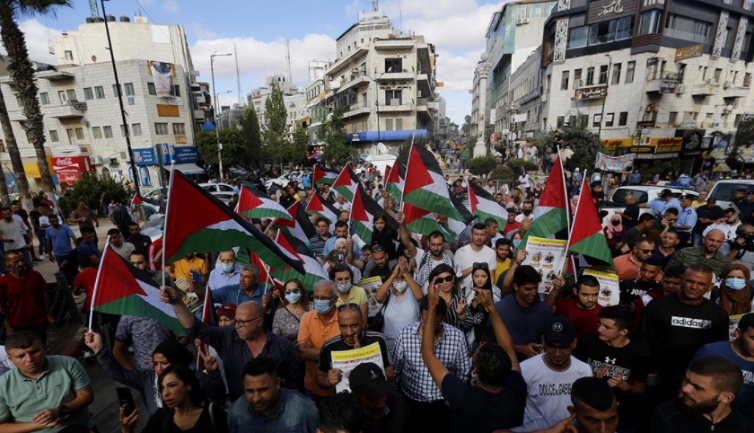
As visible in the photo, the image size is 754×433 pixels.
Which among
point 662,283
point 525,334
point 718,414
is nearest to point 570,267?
point 662,283

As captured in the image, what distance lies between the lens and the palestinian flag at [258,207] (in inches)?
251

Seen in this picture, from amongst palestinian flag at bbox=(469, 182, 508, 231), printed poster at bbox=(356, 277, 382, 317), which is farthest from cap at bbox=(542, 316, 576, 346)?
palestinian flag at bbox=(469, 182, 508, 231)

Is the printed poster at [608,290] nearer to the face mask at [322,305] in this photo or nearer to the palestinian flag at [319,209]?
the face mask at [322,305]

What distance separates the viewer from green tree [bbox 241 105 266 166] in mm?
44000

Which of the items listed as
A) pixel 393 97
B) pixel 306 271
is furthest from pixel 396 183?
pixel 393 97

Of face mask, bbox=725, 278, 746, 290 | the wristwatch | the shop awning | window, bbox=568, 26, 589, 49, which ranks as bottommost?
the shop awning

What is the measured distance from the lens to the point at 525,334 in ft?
11.5

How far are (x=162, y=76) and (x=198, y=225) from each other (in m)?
36.3

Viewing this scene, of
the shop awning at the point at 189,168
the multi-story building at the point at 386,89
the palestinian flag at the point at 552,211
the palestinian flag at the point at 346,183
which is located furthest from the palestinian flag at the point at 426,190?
the multi-story building at the point at 386,89

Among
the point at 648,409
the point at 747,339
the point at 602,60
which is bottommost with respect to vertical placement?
the point at 648,409

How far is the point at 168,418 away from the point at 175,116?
38.6 metres

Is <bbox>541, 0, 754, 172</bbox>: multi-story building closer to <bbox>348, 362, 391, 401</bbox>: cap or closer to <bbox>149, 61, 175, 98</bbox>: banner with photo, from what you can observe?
<bbox>348, 362, 391, 401</bbox>: cap

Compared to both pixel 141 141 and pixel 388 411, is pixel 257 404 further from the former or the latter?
pixel 141 141

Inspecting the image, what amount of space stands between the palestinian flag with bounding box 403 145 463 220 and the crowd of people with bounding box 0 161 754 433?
3.15 feet
